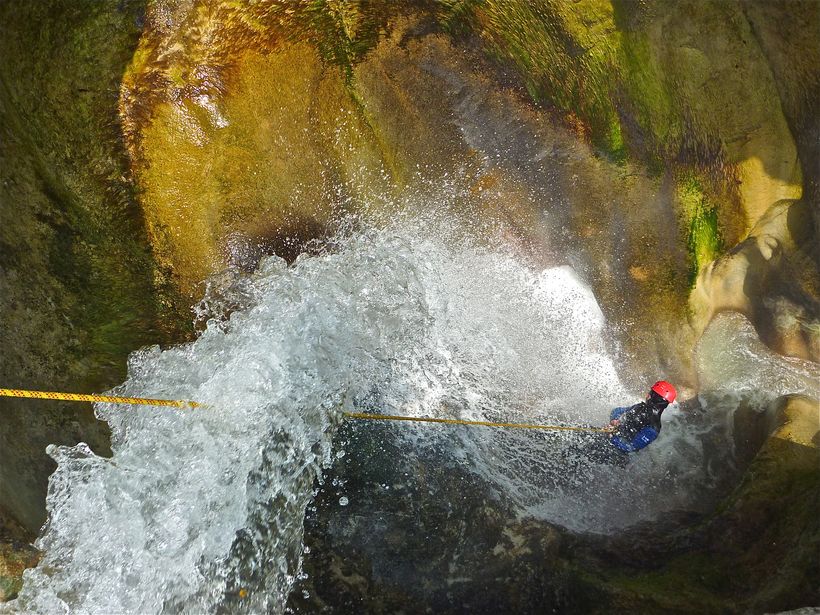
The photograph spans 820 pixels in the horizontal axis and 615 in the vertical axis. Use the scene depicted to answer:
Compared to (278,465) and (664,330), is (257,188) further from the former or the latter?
(664,330)

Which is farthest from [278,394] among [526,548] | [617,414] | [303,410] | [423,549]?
[617,414]

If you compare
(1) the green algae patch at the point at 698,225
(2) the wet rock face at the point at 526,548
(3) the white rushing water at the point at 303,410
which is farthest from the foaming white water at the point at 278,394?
(1) the green algae patch at the point at 698,225

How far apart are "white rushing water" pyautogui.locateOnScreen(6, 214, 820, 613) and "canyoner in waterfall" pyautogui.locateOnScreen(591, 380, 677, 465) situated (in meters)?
0.17

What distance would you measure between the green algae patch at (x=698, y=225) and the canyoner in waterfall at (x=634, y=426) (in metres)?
0.92

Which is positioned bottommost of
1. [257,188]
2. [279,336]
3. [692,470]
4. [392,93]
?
[692,470]

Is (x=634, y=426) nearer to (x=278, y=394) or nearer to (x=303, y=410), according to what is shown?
(x=303, y=410)

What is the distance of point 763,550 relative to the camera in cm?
319

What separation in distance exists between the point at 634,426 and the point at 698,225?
5.05 feet

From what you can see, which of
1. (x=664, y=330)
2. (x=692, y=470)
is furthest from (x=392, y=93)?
(x=692, y=470)

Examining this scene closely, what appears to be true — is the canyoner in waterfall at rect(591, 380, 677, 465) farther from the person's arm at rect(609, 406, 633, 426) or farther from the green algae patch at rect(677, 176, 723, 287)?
the green algae patch at rect(677, 176, 723, 287)

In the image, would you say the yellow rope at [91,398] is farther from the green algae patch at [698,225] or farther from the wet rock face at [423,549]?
the green algae patch at [698,225]

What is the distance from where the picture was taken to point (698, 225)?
412cm

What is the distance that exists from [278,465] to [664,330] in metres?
3.09

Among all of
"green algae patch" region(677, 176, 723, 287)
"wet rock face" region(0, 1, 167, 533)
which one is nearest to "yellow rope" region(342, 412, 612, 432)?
"green algae patch" region(677, 176, 723, 287)
